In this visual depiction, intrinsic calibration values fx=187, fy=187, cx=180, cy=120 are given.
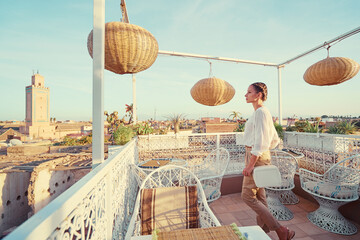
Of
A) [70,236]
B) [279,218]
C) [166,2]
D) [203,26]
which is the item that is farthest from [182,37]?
[70,236]

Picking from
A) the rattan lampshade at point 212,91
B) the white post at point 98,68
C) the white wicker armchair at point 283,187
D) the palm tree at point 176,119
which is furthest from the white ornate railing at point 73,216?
the palm tree at point 176,119

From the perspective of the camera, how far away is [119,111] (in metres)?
5.77

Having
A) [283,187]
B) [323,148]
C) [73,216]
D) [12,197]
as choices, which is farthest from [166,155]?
[12,197]

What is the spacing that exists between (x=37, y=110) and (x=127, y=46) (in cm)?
7845

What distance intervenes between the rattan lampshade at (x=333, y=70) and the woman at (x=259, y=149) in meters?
2.17

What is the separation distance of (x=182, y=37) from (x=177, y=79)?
7564mm

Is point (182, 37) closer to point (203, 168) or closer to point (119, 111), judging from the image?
point (119, 111)

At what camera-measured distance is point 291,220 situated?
2928 millimetres

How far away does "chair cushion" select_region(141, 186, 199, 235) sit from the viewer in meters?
1.54

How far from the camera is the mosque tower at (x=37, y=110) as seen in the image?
58.4 m

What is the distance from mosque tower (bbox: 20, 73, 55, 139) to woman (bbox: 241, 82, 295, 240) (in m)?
66.6

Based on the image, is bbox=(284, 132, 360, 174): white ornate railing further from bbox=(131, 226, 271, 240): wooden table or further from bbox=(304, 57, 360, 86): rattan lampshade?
bbox=(131, 226, 271, 240): wooden table

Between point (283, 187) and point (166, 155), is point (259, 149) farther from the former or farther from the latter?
point (166, 155)

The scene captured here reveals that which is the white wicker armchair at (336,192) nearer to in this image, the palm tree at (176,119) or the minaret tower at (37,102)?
the palm tree at (176,119)
